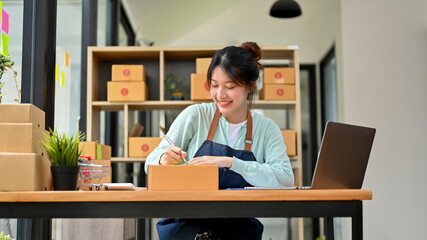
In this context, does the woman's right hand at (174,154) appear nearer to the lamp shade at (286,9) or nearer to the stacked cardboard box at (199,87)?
the stacked cardboard box at (199,87)

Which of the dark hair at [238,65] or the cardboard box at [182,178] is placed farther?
the dark hair at [238,65]

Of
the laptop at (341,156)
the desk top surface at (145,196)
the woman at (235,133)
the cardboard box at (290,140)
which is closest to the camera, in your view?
the desk top surface at (145,196)

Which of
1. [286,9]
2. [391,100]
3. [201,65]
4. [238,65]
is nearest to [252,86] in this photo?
[238,65]

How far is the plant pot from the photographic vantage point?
5.11 ft

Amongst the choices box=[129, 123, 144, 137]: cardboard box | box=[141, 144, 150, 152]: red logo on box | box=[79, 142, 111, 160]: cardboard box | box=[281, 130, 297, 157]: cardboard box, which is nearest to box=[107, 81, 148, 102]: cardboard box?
box=[129, 123, 144, 137]: cardboard box

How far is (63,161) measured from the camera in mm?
1584

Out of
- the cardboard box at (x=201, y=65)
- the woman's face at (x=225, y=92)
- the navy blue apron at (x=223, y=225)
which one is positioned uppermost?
the cardboard box at (x=201, y=65)

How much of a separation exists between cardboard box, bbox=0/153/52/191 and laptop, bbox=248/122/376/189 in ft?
2.57

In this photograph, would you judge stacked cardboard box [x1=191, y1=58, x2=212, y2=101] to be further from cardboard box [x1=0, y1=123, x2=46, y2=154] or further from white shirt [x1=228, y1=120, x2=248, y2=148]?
cardboard box [x1=0, y1=123, x2=46, y2=154]

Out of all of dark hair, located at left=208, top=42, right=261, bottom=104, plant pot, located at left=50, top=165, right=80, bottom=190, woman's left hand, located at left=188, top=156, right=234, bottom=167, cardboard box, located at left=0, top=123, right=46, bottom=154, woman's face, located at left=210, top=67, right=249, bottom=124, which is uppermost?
dark hair, located at left=208, top=42, right=261, bottom=104

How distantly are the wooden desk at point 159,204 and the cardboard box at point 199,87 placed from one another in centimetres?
254

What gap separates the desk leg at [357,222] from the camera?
1.39 m

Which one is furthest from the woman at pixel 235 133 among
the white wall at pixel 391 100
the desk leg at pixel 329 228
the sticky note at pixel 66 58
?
the white wall at pixel 391 100

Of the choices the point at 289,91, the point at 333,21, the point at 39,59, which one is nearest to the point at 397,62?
the point at 289,91
